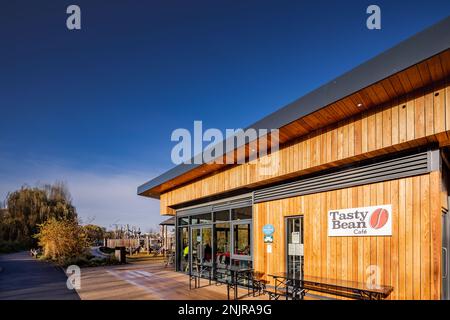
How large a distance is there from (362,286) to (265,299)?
9.28ft

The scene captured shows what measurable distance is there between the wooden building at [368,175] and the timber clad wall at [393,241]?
2 cm

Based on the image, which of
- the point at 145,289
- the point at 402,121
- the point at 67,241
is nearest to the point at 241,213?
the point at 145,289

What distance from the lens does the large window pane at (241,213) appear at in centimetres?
933

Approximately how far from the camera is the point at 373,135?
17.5ft

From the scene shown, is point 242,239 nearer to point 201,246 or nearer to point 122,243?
point 201,246

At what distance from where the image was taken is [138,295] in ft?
27.4

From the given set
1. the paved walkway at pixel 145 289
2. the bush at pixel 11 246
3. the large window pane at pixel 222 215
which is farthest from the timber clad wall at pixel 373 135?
the bush at pixel 11 246

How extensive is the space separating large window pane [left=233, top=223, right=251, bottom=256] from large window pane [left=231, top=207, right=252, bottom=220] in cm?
23

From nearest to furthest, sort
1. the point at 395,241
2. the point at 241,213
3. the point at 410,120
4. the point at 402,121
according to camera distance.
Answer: the point at 410,120 → the point at 402,121 → the point at 395,241 → the point at 241,213

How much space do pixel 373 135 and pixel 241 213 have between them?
513 cm

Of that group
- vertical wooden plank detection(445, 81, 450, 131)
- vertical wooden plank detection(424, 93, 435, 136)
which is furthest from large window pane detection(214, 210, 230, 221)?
vertical wooden plank detection(445, 81, 450, 131)

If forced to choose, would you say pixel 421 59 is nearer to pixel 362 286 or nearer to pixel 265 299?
pixel 362 286

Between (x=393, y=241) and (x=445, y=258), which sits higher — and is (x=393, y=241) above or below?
above
